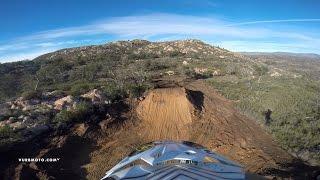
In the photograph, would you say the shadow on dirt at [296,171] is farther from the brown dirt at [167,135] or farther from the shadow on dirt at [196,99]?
the shadow on dirt at [196,99]

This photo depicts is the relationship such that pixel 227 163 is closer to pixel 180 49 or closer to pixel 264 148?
pixel 264 148

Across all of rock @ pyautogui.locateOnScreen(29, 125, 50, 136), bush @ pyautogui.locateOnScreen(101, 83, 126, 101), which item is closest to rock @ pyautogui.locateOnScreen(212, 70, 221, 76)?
bush @ pyautogui.locateOnScreen(101, 83, 126, 101)

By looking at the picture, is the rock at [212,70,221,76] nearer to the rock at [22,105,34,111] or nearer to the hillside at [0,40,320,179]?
the hillside at [0,40,320,179]

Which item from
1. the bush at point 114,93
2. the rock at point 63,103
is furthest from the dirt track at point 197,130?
the rock at point 63,103

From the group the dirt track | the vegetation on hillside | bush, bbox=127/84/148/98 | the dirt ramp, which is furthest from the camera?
bush, bbox=127/84/148/98

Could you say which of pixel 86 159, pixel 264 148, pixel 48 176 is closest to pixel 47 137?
pixel 86 159

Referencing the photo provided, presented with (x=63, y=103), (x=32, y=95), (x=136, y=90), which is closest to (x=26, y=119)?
(x=63, y=103)

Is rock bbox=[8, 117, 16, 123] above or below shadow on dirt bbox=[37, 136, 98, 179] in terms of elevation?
above
